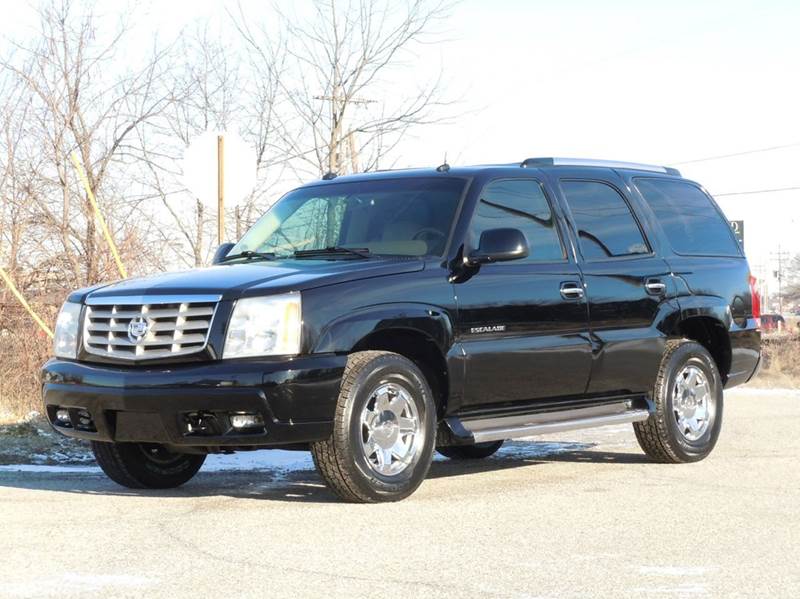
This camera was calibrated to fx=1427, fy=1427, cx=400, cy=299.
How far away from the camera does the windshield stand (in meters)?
8.70

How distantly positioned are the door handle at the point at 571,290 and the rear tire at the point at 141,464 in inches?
103

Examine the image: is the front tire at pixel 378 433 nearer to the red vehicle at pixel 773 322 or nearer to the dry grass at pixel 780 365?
the dry grass at pixel 780 365

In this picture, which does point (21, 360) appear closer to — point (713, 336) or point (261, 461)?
point (261, 461)

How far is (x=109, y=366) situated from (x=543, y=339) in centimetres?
266

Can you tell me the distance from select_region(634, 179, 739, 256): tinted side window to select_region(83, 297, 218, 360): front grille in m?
3.97

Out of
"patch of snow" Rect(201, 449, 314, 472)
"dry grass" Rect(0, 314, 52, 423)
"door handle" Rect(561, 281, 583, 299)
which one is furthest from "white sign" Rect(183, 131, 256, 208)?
"door handle" Rect(561, 281, 583, 299)

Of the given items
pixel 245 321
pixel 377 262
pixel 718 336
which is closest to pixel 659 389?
pixel 718 336

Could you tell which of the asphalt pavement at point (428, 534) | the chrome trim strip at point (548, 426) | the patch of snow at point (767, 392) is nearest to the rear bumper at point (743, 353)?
the asphalt pavement at point (428, 534)

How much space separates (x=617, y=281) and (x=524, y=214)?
2.82ft

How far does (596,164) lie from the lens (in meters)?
10.1

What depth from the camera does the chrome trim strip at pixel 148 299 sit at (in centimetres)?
765

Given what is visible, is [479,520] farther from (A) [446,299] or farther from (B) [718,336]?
(B) [718,336]

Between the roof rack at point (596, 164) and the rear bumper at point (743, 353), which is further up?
the roof rack at point (596, 164)

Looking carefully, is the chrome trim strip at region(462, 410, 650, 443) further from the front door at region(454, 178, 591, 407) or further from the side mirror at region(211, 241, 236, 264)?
the side mirror at region(211, 241, 236, 264)
